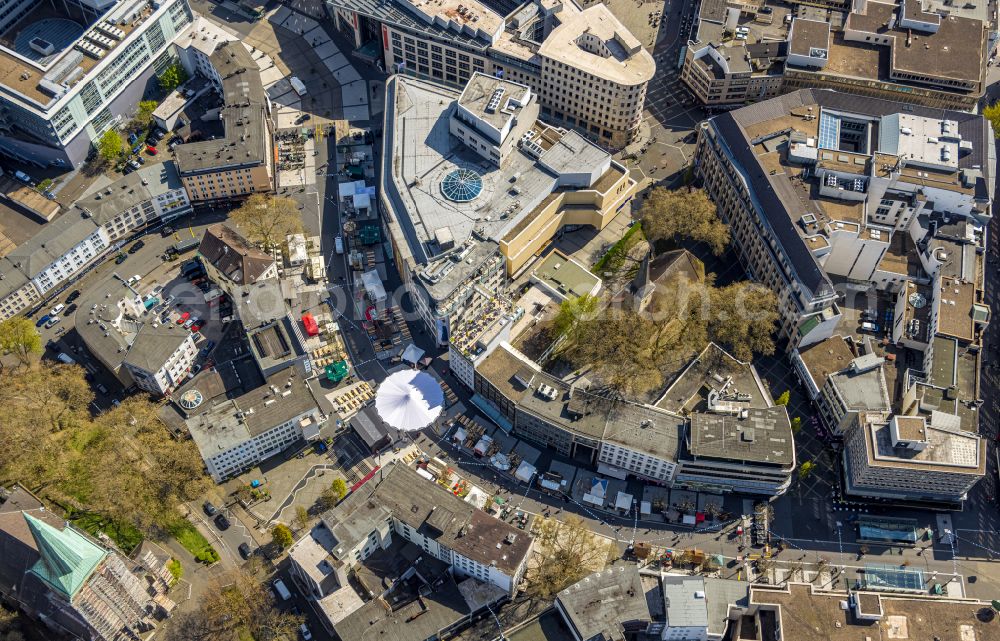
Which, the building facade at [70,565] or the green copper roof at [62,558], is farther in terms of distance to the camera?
the building facade at [70,565]

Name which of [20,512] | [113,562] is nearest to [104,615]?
[113,562]

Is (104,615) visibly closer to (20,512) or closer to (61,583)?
(61,583)

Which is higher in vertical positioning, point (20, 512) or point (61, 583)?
point (20, 512)

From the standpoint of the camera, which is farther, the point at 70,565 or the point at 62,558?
the point at 70,565

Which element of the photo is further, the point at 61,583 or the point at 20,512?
the point at 20,512

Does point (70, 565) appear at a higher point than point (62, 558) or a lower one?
lower

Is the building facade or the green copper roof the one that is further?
the building facade
